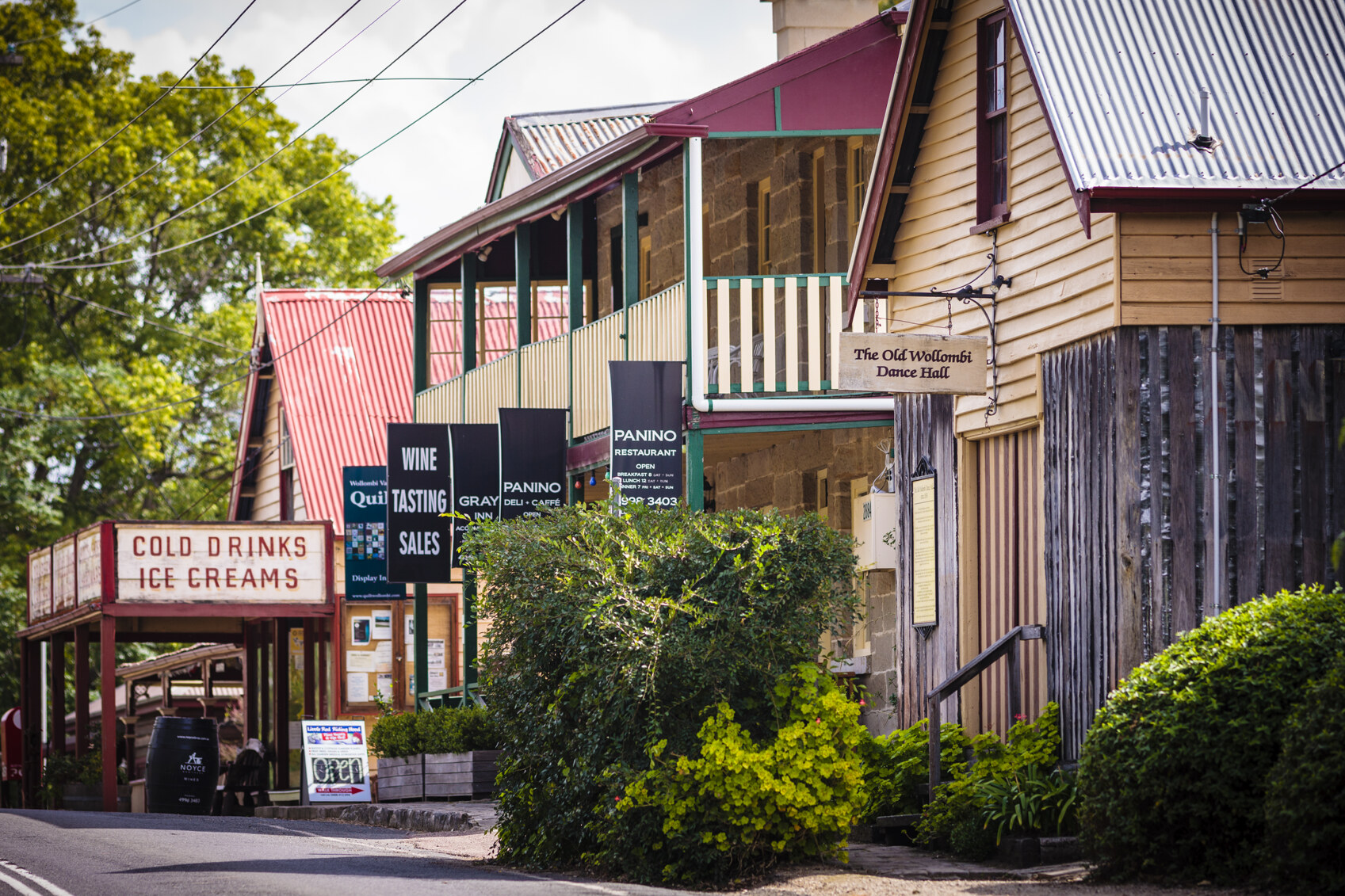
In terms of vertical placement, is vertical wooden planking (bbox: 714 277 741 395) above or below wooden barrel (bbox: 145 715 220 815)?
above

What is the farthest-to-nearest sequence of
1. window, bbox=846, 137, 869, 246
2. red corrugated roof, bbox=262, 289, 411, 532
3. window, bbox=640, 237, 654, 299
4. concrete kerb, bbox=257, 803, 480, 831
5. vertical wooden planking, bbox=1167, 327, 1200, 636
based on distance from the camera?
1. red corrugated roof, bbox=262, 289, 411, 532
2. window, bbox=640, 237, 654, 299
3. window, bbox=846, 137, 869, 246
4. concrete kerb, bbox=257, 803, 480, 831
5. vertical wooden planking, bbox=1167, 327, 1200, 636

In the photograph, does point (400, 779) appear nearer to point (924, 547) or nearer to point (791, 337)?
point (791, 337)

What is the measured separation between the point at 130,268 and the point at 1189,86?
3172 centimetres

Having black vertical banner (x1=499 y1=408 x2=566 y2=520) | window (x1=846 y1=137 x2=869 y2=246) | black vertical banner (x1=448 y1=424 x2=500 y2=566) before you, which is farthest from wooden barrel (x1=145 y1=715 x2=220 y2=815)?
window (x1=846 y1=137 x2=869 y2=246)

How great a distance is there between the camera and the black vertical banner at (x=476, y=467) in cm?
2098

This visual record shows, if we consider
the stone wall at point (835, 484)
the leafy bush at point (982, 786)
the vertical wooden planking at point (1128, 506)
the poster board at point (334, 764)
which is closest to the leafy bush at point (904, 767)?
the leafy bush at point (982, 786)

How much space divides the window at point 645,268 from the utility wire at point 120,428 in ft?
56.4

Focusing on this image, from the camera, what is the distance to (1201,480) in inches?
473

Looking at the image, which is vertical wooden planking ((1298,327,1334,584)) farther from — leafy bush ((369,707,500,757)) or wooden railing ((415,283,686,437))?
leafy bush ((369,707,500,757))

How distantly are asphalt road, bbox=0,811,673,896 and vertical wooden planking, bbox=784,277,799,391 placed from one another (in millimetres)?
5802

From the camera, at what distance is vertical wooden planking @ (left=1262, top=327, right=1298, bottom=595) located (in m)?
12.0

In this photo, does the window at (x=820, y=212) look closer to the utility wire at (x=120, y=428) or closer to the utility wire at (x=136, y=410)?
the utility wire at (x=136, y=410)

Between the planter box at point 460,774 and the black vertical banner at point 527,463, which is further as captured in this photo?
the black vertical banner at point 527,463

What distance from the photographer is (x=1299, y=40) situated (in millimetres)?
13281
